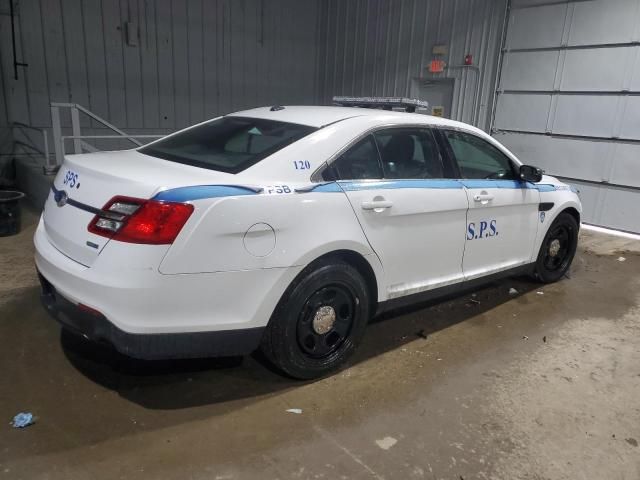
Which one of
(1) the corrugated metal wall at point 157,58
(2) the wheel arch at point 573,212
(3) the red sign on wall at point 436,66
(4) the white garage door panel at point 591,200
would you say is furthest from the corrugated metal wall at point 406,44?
(2) the wheel arch at point 573,212

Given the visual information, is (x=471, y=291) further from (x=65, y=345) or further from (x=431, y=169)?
(x=65, y=345)

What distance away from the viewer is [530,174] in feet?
13.0

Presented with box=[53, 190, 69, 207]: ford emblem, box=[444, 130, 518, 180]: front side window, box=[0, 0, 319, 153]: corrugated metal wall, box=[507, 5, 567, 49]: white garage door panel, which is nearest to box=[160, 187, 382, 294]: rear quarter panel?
box=[53, 190, 69, 207]: ford emblem

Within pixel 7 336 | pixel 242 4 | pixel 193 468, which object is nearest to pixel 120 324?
pixel 193 468

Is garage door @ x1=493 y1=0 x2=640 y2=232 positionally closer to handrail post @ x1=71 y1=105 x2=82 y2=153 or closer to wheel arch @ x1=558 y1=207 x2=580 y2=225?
wheel arch @ x1=558 y1=207 x2=580 y2=225

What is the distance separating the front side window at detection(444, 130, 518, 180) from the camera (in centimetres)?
364

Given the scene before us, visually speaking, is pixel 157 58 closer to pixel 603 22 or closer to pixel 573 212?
pixel 603 22

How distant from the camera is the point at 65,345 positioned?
3.21 m

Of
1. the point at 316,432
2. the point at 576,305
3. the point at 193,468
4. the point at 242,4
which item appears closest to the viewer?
the point at 193,468

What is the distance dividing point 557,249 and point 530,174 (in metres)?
1.22

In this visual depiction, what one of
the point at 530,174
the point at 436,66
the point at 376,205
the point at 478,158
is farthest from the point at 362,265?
the point at 436,66

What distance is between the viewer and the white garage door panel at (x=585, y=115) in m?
7.27

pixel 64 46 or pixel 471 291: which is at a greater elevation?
pixel 64 46

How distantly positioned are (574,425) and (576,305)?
2.02m
